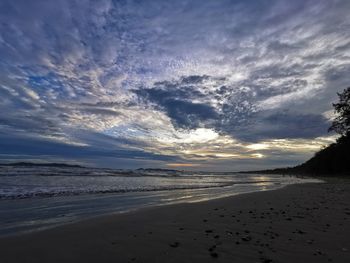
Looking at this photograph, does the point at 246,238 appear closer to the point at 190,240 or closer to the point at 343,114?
the point at 190,240

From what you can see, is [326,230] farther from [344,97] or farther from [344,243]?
[344,97]

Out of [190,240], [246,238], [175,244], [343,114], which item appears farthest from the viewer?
[343,114]

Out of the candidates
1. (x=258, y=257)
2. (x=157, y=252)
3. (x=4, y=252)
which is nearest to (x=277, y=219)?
(x=258, y=257)

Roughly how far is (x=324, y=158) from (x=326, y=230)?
75.1 meters

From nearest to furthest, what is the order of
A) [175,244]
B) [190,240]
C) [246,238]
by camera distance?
1. [175,244]
2. [190,240]
3. [246,238]

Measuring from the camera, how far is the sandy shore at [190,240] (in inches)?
211

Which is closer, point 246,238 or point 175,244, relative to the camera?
point 175,244

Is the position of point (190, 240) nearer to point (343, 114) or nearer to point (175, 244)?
point (175, 244)

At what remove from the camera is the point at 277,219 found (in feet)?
29.7

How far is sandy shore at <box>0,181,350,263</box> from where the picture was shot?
5.37m

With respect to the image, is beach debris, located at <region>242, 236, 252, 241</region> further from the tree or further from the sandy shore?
the tree

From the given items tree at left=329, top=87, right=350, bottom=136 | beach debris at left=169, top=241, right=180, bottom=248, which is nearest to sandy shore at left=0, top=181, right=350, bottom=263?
beach debris at left=169, top=241, right=180, bottom=248

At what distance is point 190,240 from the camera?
649cm

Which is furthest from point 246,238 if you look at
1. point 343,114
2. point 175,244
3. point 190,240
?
point 343,114
